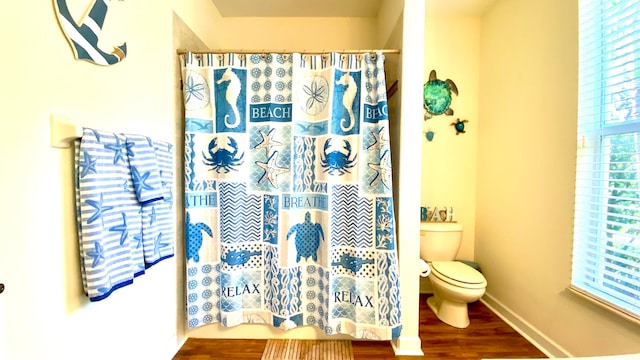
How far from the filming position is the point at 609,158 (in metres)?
1.33

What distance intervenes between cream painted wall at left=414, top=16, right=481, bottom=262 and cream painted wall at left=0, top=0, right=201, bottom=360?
2.25 meters

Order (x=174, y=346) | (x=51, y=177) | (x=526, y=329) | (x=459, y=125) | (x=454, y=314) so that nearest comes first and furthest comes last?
(x=51, y=177)
(x=174, y=346)
(x=526, y=329)
(x=454, y=314)
(x=459, y=125)

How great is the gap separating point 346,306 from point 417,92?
145cm

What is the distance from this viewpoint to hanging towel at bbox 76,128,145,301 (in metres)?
0.91

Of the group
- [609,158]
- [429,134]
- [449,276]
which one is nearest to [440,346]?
[449,276]

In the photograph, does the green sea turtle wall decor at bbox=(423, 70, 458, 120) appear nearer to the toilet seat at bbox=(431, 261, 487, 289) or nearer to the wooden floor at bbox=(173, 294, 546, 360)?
the toilet seat at bbox=(431, 261, 487, 289)

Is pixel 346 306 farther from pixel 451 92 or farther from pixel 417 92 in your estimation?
pixel 451 92

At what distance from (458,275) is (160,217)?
1.98 meters

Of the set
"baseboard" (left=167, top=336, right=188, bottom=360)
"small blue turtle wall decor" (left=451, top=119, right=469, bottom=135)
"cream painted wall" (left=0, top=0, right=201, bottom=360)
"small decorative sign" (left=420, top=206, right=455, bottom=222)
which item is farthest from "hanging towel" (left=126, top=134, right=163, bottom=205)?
"small blue turtle wall decor" (left=451, top=119, right=469, bottom=135)

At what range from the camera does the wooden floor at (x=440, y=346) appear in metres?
1.60

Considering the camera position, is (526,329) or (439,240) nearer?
(526,329)

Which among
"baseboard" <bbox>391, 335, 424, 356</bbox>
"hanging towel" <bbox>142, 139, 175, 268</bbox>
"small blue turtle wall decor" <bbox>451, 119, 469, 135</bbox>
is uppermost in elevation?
"small blue turtle wall decor" <bbox>451, 119, 469, 135</bbox>

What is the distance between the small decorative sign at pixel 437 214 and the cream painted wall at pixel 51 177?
7.13 ft

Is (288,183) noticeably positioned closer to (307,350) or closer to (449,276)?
(307,350)
